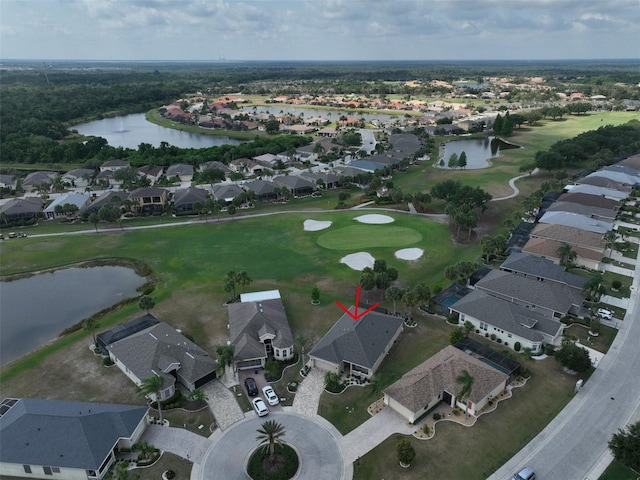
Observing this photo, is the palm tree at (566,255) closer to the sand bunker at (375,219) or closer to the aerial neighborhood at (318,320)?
the aerial neighborhood at (318,320)

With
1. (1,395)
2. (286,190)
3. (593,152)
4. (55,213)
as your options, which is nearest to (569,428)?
(1,395)

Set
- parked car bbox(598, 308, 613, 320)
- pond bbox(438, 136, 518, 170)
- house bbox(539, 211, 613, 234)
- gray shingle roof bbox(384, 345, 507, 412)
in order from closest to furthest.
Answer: gray shingle roof bbox(384, 345, 507, 412), parked car bbox(598, 308, 613, 320), house bbox(539, 211, 613, 234), pond bbox(438, 136, 518, 170)

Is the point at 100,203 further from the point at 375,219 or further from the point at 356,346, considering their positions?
the point at 356,346

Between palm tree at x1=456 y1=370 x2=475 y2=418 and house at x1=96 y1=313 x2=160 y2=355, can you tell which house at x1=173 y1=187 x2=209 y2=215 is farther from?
palm tree at x1=456 y1=370 x2=475 y2=418

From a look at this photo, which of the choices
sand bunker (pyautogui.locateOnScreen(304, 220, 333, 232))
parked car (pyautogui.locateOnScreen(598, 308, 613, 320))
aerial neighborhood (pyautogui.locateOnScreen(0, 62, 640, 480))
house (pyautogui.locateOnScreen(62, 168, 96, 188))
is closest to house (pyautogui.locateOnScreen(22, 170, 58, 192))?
aerial neighborhood (pyautogui.locateOnScreen(0, 62, 640, 480))

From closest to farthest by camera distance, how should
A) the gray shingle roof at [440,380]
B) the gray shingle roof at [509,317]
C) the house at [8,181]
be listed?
the gray shingle roof at [440,380]
the gray shingle roof at [509,317]
the house at [8,181]

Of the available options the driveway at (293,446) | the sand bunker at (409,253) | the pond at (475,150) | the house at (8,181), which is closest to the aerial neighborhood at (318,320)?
the driveway at (293,446)

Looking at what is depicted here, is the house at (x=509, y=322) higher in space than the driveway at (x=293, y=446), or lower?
higher
